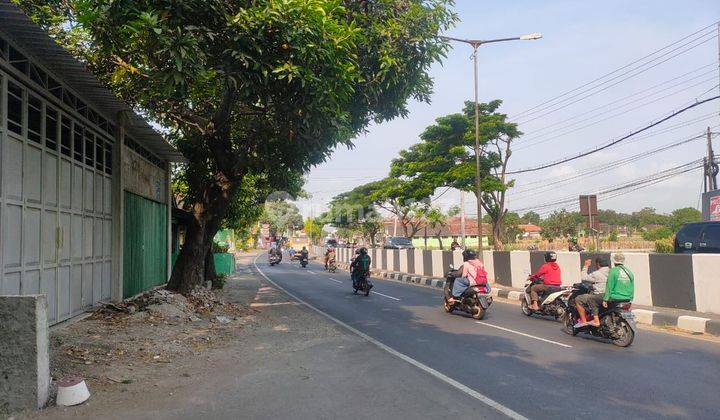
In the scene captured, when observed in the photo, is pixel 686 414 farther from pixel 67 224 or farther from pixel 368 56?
pixel 67 224

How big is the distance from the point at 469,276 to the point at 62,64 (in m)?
8.90

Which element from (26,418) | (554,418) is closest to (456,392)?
(554,418)

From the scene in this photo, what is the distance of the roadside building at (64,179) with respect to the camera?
759 cm

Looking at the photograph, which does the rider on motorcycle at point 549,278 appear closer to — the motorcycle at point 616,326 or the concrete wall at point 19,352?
the motorcycle at point 616,326

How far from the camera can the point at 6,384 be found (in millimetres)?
5312

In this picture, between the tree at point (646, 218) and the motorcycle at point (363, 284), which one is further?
the tree at point (646, 218)

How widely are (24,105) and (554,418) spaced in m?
8.10

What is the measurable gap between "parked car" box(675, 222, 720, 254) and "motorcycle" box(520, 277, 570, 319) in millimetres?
5634

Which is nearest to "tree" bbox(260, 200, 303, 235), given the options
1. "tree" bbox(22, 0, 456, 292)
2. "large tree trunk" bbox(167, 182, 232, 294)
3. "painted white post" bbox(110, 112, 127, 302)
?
"large tree trunk" bbox(167, 182, 232, 294)

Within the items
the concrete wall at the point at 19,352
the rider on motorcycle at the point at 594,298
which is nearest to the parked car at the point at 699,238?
the rider on motorcycle at the point at 594,298

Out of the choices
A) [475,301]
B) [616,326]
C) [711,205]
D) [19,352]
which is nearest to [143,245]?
[475,301]

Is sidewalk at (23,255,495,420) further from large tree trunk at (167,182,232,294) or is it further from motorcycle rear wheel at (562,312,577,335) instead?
large tree trunk at (167,182,232,294)

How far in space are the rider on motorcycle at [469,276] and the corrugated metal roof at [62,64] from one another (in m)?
8.02

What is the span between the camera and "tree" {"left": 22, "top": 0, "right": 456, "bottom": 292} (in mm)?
7828
